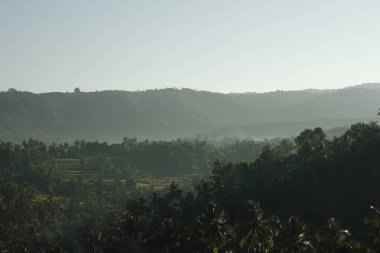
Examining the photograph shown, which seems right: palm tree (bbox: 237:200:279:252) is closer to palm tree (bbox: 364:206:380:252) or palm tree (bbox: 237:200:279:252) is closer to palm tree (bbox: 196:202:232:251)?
palm tree (bbox: 196:202:232:251)

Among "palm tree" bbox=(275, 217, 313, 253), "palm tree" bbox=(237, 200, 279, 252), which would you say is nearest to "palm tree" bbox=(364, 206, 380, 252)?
"palm tree" bbox=(275, 217, 313, 253)

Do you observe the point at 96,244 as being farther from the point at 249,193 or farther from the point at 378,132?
the point at 378,132

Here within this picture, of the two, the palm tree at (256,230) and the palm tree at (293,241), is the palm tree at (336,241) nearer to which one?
the palm tree at (293,241)

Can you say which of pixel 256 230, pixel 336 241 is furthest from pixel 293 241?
pixel 336 241

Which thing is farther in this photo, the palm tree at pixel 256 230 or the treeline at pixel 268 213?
the treeline at pixel 268 213

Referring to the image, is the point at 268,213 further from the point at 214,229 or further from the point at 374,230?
the point at 374,230

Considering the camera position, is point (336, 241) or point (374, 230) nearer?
point (374, 230)

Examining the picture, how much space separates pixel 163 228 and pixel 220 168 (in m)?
80.3

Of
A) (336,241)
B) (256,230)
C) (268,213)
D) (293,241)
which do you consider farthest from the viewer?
(268,213)

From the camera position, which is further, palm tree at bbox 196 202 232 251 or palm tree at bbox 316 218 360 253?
palm tree at bbox 196 202 232 251

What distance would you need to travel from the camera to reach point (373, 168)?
463ft

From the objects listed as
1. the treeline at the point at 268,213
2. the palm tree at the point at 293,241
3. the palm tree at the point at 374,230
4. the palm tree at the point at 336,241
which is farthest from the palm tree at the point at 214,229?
the palm tree at the point at 374,230

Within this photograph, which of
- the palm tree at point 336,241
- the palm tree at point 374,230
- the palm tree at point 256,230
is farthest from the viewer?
the palm tree at point 256,230

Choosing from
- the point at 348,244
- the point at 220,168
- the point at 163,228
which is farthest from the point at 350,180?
the point at 348,244
